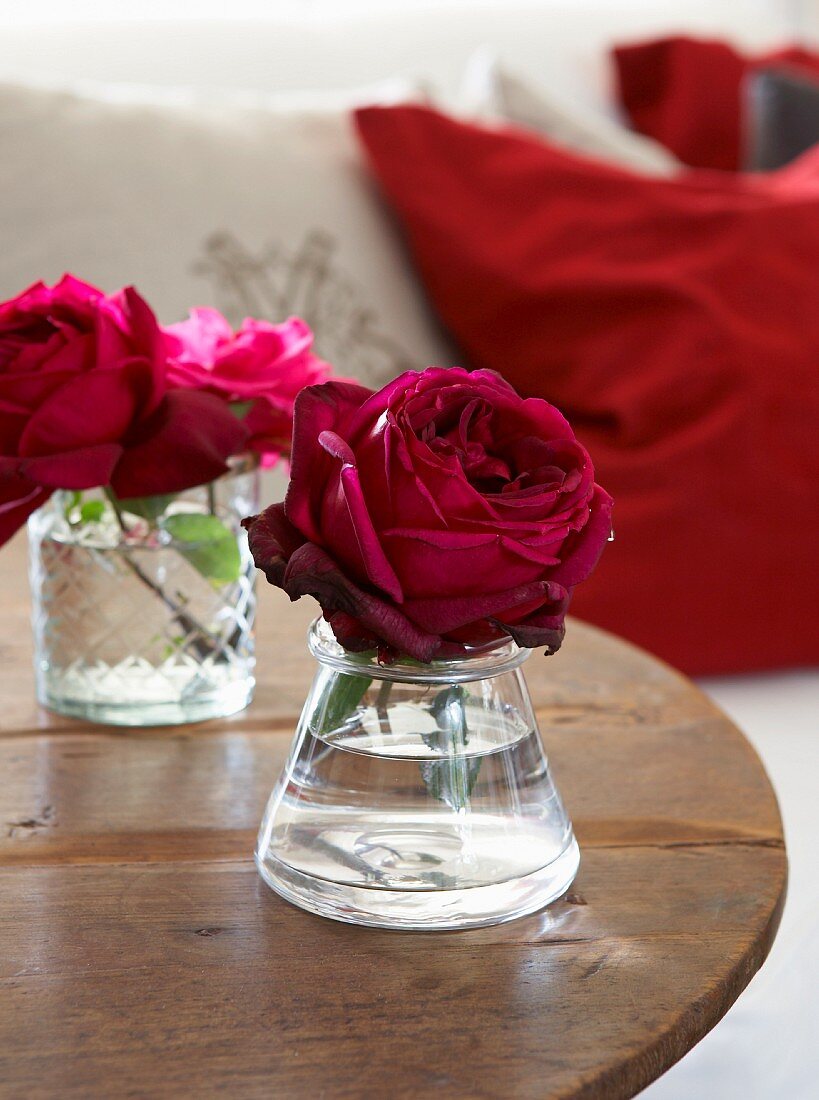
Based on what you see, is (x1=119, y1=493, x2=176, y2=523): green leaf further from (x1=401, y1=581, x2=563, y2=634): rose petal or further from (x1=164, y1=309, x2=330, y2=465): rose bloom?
(x1=401, y1=581, x2=563, y2=634): rose petal

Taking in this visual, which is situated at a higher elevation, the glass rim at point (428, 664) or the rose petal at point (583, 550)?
the rose petal at point (583, 550)

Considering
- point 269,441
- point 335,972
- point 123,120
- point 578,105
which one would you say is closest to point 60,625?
point 269,441

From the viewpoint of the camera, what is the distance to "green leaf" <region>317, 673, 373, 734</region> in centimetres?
46

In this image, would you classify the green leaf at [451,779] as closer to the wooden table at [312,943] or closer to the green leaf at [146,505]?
the wooden table at [312,943]

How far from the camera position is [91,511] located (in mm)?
625

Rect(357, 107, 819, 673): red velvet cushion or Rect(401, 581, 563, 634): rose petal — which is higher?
Rect(401, 581, 563, 634): rose petal

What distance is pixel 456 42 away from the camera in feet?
6.05

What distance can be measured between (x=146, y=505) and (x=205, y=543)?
1.4 inches

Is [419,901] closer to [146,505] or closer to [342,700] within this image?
[342,700]

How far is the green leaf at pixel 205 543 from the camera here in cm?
61

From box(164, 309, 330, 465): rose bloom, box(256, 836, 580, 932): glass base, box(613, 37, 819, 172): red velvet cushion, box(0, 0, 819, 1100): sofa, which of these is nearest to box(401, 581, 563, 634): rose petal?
box(256, 836, 580, 932): glass base

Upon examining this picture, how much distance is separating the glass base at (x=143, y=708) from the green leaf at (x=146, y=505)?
0.31 ft

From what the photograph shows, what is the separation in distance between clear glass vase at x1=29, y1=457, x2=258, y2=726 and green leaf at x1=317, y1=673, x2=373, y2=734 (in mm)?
173

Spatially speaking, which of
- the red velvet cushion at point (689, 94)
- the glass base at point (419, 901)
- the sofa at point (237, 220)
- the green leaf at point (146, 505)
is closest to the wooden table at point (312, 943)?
the glass base at point (419, 901)
